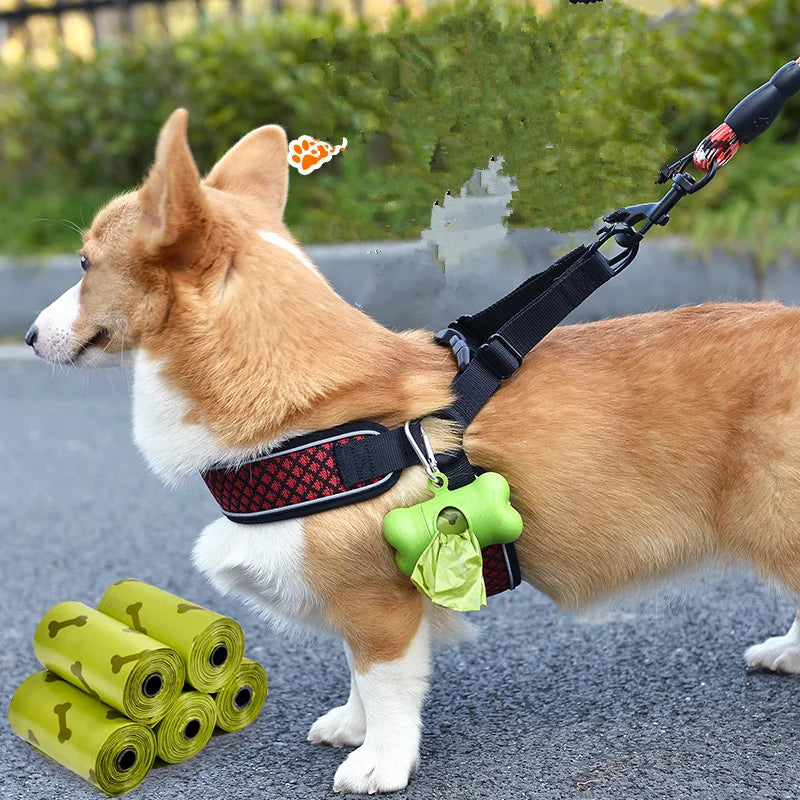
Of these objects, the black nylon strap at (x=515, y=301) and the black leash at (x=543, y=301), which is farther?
the black nylon strap at (x=515, y=301)

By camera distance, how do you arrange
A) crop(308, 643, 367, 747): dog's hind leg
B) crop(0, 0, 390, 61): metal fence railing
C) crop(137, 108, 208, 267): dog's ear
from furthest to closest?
crop(0, 0, 390, 61): metal fence railing < crop(308, 643, 367, 747): dog's hind leg < crop(137, 108, 208, 267): dog's ear

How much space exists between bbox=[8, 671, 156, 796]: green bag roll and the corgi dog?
0.36m

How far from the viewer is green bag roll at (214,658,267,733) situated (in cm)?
243

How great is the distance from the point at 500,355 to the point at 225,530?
674mm

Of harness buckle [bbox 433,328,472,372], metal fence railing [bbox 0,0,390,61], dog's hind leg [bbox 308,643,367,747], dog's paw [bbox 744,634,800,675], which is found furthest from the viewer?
metal fence railing [bbox 0,0,390,61]

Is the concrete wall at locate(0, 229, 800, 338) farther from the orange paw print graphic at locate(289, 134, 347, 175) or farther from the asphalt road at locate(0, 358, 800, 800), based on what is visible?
the asphalt road at locate(0, 358, 800, 800)

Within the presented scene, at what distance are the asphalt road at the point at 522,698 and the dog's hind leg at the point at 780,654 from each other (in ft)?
0.10

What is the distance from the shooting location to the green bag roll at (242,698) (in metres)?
2.43

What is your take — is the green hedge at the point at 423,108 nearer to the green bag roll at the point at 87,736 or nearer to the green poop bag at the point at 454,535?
the green poop bag at the point at 454,535

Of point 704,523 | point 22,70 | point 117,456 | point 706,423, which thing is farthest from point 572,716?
point 22,70

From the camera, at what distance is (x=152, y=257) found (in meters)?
2.05

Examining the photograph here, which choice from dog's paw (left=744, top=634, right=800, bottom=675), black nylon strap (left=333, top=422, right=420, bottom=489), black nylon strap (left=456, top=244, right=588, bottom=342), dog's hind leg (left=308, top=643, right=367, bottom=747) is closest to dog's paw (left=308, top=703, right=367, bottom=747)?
dog's hind leg (left=308, top=643, right=367, bottom=747)

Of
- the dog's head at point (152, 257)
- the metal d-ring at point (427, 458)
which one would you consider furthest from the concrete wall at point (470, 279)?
the metal d-ring at point (427, 458)

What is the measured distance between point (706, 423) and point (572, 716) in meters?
0.79
